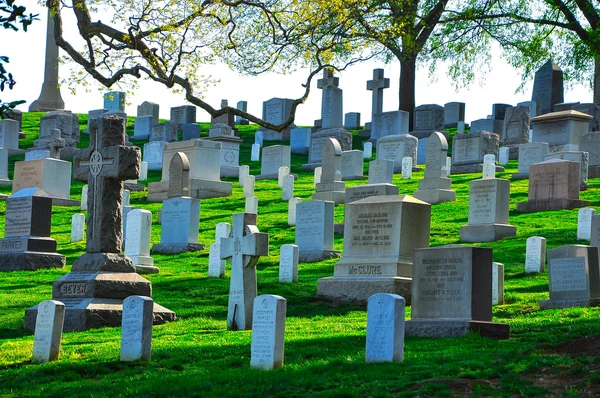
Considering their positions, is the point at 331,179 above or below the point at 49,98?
below

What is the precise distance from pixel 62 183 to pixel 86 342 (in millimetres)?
16592

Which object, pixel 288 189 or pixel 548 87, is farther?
pixel 548 87

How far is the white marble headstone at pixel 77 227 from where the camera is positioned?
904 inches

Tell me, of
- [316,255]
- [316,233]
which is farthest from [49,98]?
[316,255]

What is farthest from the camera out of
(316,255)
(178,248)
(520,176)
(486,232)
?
(520,176)

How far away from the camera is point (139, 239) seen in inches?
775

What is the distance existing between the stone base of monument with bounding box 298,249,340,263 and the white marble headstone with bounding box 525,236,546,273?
425 cm

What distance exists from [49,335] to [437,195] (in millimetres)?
16757

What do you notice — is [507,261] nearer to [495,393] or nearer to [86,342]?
[86,342]

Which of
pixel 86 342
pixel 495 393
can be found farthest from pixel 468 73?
pixel 495 393

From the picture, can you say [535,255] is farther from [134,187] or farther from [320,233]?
[134,187]

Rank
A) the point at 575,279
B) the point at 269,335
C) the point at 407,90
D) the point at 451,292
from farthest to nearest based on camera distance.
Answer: the point at 407,90 < the point at 575,279 < the point at 451,292 < the point at 269,335

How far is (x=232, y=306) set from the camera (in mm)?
13938

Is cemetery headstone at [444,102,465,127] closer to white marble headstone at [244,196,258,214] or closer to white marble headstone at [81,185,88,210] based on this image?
white marble headstone at [244,196,258,214]
